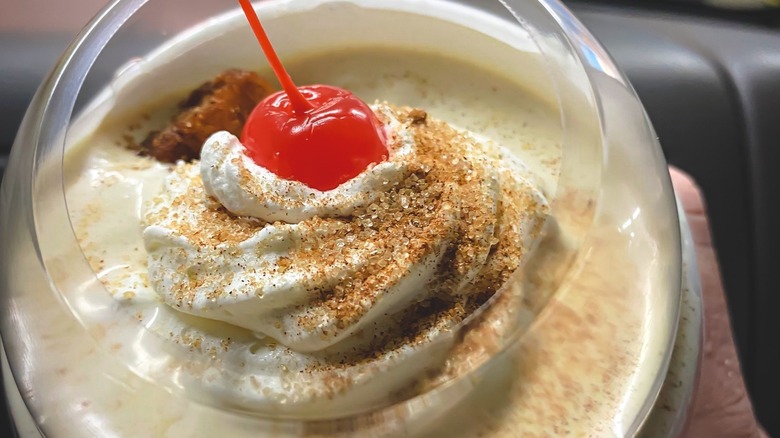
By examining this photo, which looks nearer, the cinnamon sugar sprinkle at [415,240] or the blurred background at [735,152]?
the cinnamon sugar sprinkle at [415,240]

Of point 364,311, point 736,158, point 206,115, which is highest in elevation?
point 206,115

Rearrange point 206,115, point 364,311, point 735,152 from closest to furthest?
1. point 364,311
2. point 206,115
3. point 735,152

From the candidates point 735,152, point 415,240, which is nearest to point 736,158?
point 735,152

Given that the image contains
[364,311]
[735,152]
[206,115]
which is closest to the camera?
[364,311]

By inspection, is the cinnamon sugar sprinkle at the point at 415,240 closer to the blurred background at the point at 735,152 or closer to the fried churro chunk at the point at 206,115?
the fried churro chunk at the point at 206,115

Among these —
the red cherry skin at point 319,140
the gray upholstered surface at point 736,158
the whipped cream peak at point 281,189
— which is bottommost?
the gray upholstered surface at point 736,158

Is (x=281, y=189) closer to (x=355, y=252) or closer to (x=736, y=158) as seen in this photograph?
(x=355, y=252)

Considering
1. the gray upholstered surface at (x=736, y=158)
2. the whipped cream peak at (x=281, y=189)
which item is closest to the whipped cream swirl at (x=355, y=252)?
the whipped cream peak at (x=281, y=189)
